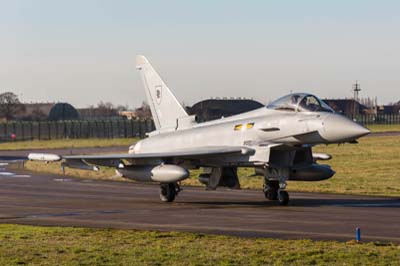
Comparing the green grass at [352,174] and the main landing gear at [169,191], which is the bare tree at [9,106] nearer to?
the green grass at [352,174]

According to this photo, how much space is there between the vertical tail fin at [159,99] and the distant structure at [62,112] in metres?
134

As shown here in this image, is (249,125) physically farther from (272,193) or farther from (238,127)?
(272,193)

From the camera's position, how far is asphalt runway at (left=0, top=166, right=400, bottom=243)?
62.3 feet

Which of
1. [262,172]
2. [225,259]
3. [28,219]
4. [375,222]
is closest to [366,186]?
[262,172]

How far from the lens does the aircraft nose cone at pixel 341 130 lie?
75.8 feet

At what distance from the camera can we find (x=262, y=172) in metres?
26.5

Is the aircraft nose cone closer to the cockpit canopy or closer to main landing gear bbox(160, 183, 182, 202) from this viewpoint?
the cockpit canopy

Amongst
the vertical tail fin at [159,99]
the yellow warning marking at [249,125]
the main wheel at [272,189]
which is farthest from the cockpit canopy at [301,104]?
the vertical tail fin at [159,99]

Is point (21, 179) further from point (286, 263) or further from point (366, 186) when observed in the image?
point (286, 263)

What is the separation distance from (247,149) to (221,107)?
99913 mm

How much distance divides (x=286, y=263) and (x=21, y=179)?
27.1 m

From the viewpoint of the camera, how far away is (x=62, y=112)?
17025cm

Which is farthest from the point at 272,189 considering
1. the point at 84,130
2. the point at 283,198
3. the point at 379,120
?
the point at 379,120

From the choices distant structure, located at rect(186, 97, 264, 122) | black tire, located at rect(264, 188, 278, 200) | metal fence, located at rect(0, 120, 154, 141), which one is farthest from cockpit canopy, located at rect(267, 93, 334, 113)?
distant structure, located at rect(186, 97, 264, 122)
